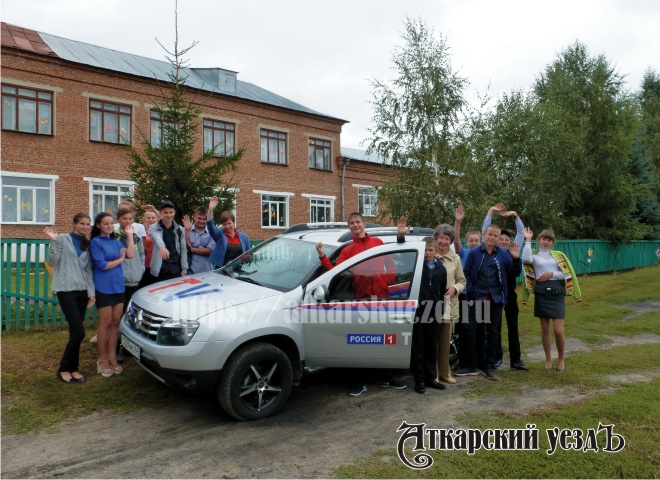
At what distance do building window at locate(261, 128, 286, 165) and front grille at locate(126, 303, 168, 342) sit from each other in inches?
850

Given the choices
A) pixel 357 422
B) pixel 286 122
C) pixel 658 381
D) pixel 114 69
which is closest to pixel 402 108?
pixel 286 122

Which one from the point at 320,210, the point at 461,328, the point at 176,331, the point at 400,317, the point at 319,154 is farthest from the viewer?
the point at 320,210

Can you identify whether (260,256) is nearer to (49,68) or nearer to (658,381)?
(658,381)

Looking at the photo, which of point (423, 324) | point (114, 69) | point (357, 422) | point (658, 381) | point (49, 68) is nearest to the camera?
point (357, 422)

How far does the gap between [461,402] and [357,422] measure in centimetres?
127

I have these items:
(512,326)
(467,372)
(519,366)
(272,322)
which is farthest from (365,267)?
(519,366)

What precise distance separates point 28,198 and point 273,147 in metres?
12.2

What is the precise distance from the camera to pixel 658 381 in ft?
18.9

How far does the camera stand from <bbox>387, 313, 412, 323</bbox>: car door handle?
16.8 feet

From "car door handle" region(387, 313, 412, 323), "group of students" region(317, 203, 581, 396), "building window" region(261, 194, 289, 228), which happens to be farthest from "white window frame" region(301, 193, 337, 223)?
"car door handle" region(387, 313, 412, 323)

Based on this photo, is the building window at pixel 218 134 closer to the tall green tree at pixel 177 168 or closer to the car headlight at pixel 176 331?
the tall green tree at pixel 177 168

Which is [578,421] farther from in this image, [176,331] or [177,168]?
[177,168]

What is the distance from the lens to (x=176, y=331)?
4.30 meters

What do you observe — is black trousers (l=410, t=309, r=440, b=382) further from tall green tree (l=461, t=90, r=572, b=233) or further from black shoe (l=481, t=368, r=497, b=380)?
tall green tree (l=461, t=90, r=572, b=233)
